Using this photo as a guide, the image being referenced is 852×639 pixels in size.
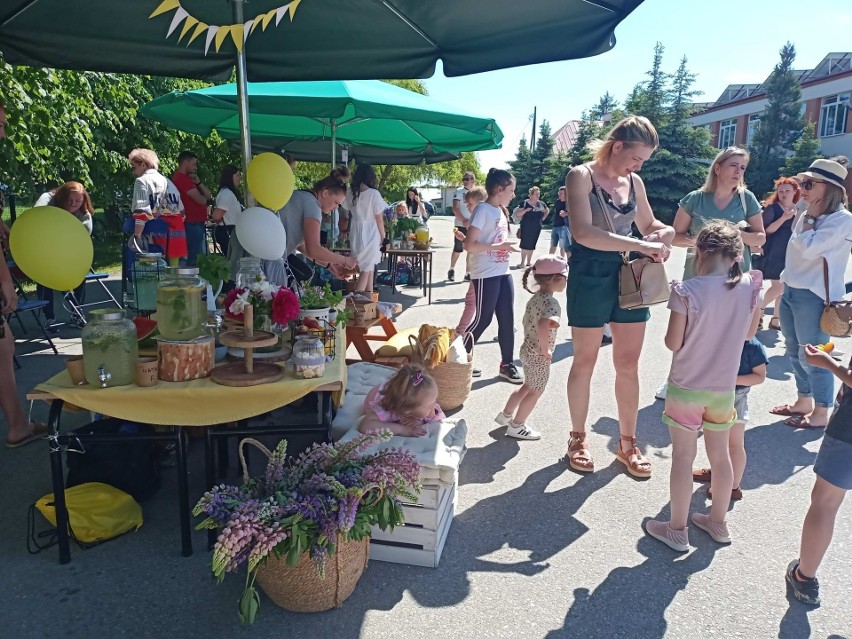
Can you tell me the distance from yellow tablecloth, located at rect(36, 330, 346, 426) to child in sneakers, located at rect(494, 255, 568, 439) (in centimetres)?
185

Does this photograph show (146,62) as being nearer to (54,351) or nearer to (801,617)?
(54,351)

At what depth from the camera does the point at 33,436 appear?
Answer: 12.5 ft

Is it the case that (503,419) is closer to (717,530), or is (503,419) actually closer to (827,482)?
(717,530)

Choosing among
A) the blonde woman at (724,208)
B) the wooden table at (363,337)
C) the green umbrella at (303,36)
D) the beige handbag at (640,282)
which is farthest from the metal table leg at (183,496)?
the blonde woman at (724,208)

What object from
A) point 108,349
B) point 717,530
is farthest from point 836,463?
point 108,349

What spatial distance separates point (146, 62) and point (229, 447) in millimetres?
2698

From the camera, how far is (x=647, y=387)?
5328mm

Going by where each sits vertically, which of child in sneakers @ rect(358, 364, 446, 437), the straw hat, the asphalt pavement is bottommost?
the asphalt pavement

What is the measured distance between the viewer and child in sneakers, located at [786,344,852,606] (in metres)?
2.28

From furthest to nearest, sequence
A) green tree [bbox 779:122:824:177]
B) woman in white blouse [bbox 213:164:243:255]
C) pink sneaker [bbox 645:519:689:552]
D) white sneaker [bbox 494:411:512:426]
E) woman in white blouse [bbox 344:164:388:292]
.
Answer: green tree [bbox 779:122:824:177] < woman in white blouse [bbox 213:164:243:255] < woman in white blouse [bbox 344:164:388:292] < white sneaker [bbox 494:411:512:426] < pink sneaker [bbox 645:519:689:552]

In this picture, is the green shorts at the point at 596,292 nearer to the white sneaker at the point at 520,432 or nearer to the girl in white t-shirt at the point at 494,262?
the white sneaker at the point at 520,432

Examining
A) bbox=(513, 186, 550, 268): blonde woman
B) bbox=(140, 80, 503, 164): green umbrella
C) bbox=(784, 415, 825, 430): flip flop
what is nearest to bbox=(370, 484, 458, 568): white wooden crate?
bbox=(784, 415, 825, 430): flip flop

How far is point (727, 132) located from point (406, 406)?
47.6 m

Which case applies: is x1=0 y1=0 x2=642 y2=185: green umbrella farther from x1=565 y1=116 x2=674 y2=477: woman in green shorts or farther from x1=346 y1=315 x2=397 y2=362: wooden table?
x1=346 y1=315 x2=397 y2=362: wooden table
